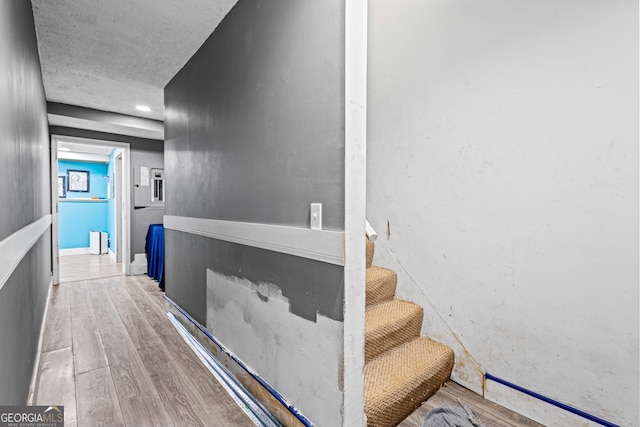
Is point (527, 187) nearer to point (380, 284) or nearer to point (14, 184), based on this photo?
point (380, 284)

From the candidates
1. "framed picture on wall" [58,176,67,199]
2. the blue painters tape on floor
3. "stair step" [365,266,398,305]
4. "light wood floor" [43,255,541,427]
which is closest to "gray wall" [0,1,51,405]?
"light wood floor" [43,255,541,427]

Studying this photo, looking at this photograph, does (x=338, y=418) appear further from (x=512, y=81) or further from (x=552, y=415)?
(x=512, y=81)

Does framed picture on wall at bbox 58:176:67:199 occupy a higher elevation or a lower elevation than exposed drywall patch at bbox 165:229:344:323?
higher

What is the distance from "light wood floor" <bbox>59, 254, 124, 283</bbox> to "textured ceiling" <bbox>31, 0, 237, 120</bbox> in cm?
277

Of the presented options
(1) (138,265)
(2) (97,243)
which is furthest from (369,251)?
(2) (97,243)

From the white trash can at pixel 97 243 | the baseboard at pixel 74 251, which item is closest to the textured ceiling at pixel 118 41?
the white trash can at pixel 97 243

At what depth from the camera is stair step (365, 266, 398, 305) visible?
2.12 m

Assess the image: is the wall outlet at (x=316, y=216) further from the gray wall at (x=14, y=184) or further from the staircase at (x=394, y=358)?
the gray wall at (x=14, y=184)

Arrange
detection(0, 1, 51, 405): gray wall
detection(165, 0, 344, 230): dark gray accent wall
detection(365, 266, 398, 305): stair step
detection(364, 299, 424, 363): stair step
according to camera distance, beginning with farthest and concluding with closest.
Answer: detection(365, 266, 398, 305): stair step < detection(364, 299, 424, 363): stair step < detection(165, 0, 344, 230): dark gray accent wall < detection(0, 1, 51, 405): gray wall

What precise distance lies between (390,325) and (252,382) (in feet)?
3.00

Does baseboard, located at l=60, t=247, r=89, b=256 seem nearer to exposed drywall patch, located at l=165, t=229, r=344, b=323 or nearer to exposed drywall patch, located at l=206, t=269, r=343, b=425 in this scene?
exposed drywall patch, located at l=165, t=229, r=344, b=323

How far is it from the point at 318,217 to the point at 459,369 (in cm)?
145

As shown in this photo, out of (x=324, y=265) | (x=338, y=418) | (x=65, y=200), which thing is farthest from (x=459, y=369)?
(x=65, y=200)

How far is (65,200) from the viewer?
22.6ft
